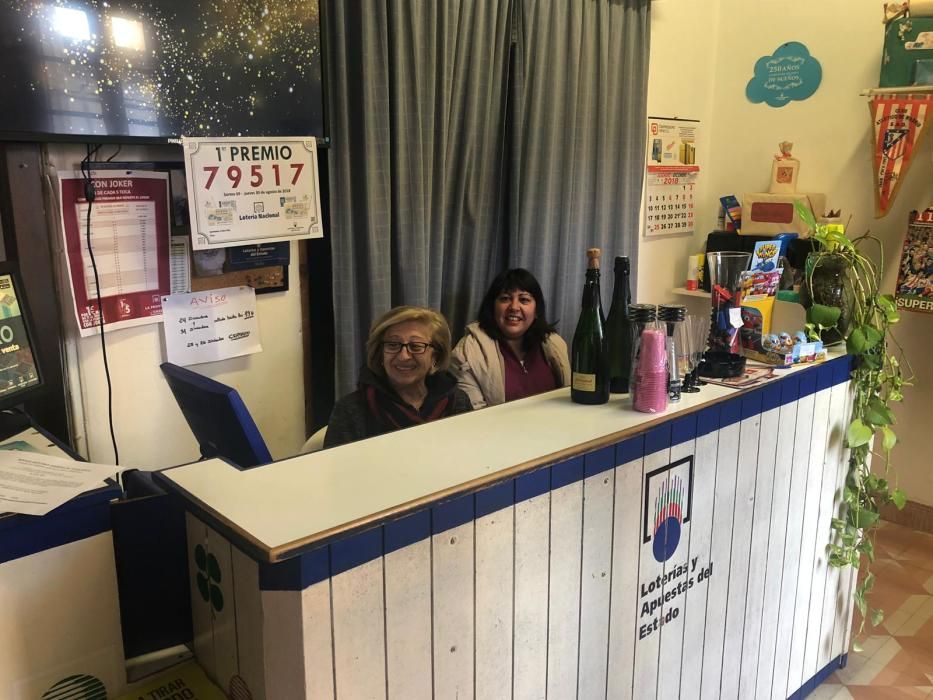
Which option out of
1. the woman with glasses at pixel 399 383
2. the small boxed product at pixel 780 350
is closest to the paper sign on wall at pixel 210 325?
the woman with glasses at pixel 399 383

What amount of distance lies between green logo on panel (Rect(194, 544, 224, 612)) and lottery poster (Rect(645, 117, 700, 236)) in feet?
9.03

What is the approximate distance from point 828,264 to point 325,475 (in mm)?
1476

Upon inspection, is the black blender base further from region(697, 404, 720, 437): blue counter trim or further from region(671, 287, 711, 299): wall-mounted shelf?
region(671, 287, 711, 299): wall-mounted shelf

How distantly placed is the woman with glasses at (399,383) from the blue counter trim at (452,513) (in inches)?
31.9

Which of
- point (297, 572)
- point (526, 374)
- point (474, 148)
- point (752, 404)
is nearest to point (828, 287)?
point (752, 404)

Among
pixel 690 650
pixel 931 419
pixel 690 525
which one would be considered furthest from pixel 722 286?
pixel 931 419

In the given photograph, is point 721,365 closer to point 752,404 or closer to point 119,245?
point 752,404

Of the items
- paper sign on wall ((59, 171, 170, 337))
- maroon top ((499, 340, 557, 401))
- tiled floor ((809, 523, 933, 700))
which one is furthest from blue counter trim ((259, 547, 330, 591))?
tiled floor ((809, 523, 933, 700))

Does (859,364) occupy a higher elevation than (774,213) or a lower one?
lower

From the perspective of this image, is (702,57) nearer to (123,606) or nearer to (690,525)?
(690,525)

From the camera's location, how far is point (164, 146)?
2.01 m

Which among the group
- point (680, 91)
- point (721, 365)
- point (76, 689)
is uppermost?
point (680, 91)

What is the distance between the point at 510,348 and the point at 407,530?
157cm

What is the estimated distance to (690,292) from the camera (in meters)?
3.64
